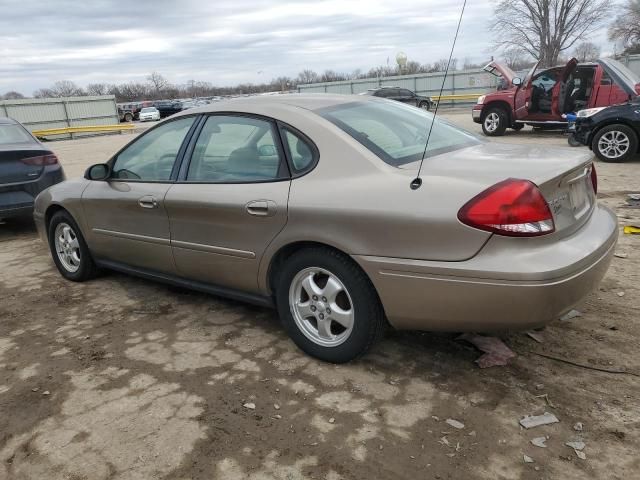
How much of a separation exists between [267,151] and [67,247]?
258 cm

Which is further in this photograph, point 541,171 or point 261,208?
point 261,208

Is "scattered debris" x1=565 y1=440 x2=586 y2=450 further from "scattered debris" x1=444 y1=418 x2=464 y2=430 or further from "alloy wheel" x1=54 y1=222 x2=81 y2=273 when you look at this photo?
"alloy wheel" x1=54 y1=222 x2=81 y2=273

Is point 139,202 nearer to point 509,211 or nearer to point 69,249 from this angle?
point 69,249

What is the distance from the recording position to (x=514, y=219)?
2420 millimetres

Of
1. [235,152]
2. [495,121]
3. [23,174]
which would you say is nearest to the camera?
[235,152]

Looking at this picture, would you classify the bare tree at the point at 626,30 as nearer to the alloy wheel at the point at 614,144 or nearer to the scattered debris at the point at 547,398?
the alloy wheel at the point at 614,144

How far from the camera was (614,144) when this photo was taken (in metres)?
9.32

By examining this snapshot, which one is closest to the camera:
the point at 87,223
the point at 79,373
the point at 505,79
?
the point at 79,373

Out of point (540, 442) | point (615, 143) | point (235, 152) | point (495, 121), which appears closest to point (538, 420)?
point (540, 442)

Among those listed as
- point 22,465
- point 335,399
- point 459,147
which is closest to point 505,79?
point 459,147

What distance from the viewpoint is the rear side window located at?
304cm

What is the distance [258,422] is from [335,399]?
414mm

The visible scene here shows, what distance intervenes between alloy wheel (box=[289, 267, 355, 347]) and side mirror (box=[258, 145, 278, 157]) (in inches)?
28.8

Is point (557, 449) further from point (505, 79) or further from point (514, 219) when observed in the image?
point (505, 79)
